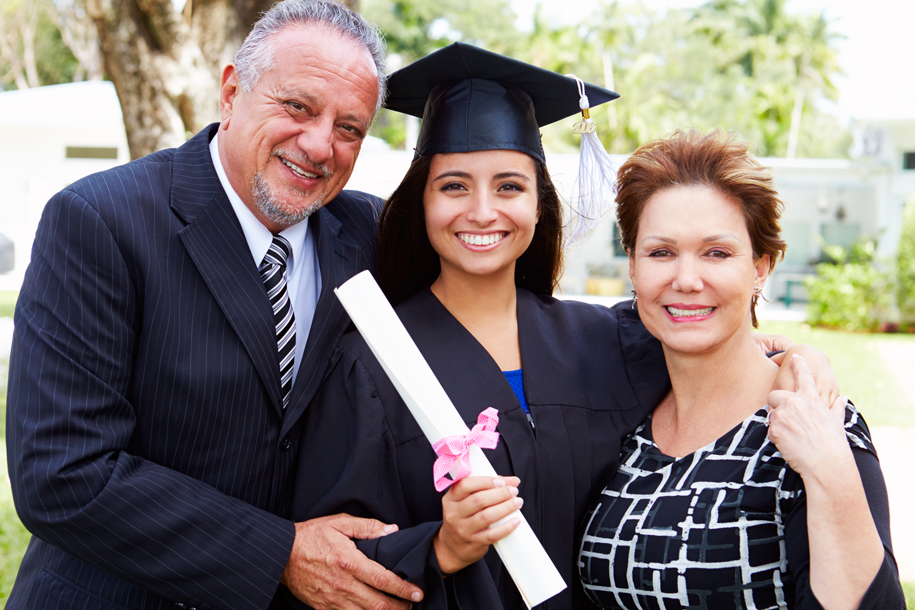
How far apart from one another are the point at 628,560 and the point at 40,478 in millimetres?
1512

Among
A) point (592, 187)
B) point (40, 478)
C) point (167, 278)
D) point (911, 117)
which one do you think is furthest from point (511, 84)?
point (911, 117)

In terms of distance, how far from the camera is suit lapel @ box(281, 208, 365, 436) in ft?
7.08

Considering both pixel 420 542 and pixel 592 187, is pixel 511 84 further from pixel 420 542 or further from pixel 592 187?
pixel 420 542

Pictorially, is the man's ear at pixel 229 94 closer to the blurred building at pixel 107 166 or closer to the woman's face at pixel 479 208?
the woman's face at pixel 479 208

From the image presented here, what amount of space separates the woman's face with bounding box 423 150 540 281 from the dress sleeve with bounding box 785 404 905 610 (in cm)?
104

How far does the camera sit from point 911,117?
17.1m

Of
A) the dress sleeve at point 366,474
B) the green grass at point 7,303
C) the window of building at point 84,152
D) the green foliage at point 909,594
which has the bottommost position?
the green foliage at point 909,594

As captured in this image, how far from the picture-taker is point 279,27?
92.4 inches

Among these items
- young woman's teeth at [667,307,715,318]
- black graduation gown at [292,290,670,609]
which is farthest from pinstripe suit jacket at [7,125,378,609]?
young woman's teeth at [667,307,715,318]

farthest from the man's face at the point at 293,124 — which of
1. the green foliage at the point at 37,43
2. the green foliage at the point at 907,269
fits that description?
the green foliage at the point at 37,43

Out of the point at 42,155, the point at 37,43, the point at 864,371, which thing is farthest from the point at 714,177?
the point at 37,43

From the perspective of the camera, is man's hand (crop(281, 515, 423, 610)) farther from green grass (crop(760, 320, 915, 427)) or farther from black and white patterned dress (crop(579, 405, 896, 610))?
green grass (crop(760, 320, 915, 427))

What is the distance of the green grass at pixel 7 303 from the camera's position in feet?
41.7

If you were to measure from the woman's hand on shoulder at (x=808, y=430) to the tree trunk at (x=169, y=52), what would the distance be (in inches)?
158
